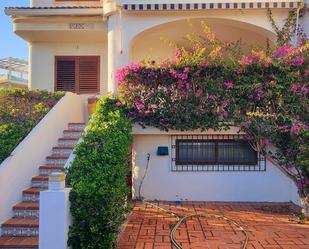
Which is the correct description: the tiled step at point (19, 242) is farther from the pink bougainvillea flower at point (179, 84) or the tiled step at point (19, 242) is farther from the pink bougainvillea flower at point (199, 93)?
the pink bougainvillea flower at point (199, 93)

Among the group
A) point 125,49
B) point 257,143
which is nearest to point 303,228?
point 257,143

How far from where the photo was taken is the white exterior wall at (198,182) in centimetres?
1497

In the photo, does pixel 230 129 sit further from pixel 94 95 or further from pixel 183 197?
pixel 94 95

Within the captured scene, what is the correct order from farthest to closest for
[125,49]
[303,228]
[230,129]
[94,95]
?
[94,95] → [125,49] → [230,129] → [303,228]

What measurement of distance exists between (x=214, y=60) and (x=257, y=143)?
367 centimetres

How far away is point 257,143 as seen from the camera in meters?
13.6

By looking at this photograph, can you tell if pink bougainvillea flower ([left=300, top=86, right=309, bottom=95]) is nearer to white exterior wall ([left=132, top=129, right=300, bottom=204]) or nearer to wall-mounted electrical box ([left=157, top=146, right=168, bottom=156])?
white exterior wall ([left=132, top=129, right=300, bottom=204])

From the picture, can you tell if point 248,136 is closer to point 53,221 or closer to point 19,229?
point 53,221

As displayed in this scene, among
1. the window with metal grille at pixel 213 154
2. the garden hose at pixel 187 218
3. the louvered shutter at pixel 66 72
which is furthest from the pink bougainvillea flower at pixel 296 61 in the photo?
the louvered shutter at pixel 66 72

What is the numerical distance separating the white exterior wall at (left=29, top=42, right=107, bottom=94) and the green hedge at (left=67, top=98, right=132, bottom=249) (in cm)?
1022

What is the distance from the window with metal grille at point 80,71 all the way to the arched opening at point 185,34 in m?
2.53

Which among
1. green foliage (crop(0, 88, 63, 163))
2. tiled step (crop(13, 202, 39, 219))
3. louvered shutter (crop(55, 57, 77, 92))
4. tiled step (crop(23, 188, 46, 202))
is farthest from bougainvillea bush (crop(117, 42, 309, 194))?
louvered shutter (crop(55, 57, 77, 92))

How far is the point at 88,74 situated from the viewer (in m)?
20.7

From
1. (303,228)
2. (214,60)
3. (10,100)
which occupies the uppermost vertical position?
(214,60)
